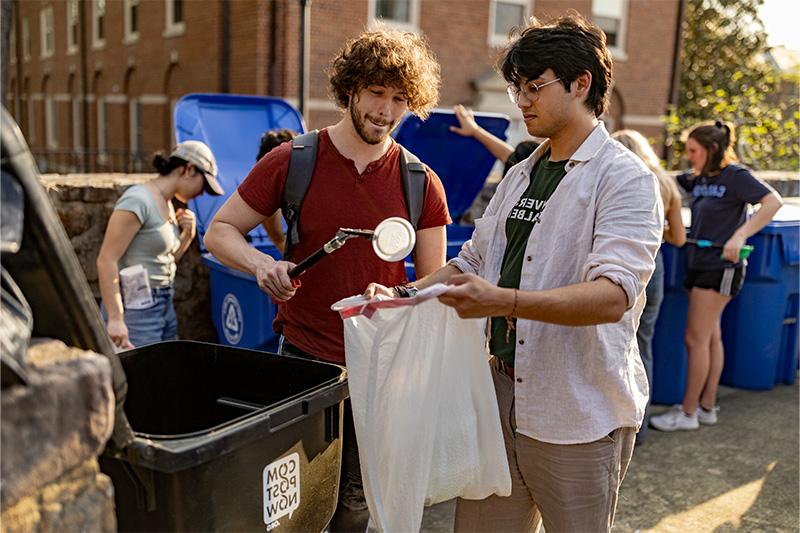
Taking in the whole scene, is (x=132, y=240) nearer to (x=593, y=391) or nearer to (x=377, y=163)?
(x=377, y=163)

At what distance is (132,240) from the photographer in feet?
11.1

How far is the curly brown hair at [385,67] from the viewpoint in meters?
2.37

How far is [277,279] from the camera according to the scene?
2.18 meters

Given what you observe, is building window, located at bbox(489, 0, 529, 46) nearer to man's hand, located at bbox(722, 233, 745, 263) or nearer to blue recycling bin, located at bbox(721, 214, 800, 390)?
blue recycling bin, located at bbox(721, 214, 800, 390)

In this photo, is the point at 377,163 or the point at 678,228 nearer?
the point at 377,163

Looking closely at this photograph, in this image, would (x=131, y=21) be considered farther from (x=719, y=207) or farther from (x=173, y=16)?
(x=719, y=207)

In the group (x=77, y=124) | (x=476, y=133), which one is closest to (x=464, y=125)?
(x=476, y=133)

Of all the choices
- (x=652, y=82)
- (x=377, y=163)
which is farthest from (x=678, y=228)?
(x=652, y=82)

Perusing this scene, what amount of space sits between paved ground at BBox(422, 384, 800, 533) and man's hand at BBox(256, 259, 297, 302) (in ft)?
5.40

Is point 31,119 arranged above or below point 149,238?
above

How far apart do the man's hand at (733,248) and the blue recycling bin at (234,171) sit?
255 cm

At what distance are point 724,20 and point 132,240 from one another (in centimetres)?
2166

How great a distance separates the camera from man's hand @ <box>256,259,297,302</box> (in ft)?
7.13

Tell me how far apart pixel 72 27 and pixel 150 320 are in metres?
20.7
